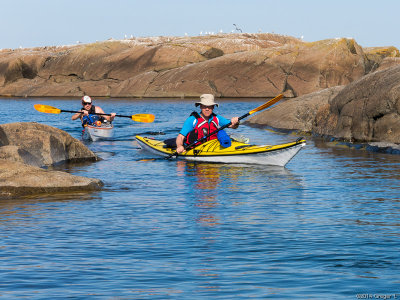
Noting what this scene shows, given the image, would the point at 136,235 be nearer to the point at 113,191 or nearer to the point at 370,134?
the point at 113,191

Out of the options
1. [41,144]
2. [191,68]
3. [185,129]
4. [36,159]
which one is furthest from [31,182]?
[191,68]

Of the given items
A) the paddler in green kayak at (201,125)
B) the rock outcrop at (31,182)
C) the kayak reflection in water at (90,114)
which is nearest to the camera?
the rock outcrop at (31,182)

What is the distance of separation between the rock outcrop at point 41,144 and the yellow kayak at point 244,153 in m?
2.68

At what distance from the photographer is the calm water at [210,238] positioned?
20.6 ft

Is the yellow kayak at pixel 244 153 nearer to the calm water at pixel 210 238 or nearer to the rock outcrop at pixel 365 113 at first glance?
the calm water at pixel 210 238

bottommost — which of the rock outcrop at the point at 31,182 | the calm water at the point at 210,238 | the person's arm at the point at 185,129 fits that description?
the calm water at the point at 210,238

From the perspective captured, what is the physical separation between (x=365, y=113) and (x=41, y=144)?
9.81 metres

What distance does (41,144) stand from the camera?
16.2 meters

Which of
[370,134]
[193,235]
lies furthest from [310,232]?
[370,134]

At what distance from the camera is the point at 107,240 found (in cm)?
826

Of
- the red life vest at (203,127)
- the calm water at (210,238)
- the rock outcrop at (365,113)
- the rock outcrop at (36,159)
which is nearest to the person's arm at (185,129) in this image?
the red life vest at (203,127)

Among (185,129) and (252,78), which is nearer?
(185,129)

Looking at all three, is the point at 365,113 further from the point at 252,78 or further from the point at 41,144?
the point at 252,78

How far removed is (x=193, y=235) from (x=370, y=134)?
13.1 m
